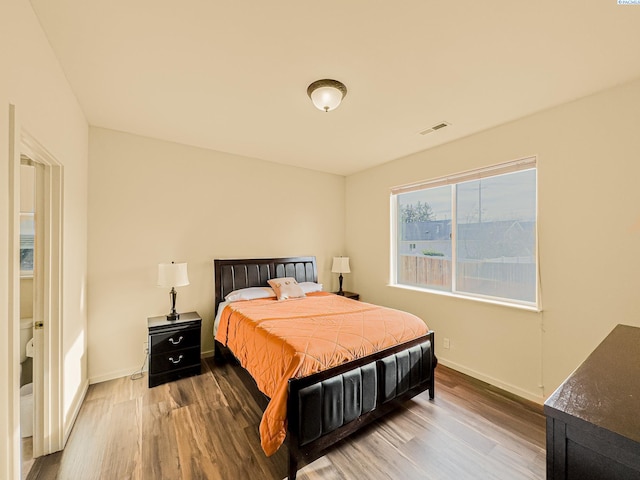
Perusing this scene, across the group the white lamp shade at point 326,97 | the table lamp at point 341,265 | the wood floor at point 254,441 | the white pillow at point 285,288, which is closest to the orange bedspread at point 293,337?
the white pillow at point 285,288

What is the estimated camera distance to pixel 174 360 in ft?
9.67

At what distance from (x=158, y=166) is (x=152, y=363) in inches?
86.0

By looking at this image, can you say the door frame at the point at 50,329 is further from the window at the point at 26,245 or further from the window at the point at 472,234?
the window at the point at 472,234

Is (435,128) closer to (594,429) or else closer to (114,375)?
(594,429)

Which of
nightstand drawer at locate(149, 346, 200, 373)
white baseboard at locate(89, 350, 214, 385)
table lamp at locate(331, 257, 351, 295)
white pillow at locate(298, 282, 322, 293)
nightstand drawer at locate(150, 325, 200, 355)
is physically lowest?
white baseboard at locate(89, 350, 214, 385)

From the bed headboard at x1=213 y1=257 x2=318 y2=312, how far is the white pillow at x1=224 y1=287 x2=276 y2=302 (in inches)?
5.1

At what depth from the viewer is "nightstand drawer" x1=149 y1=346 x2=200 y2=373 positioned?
2842mm

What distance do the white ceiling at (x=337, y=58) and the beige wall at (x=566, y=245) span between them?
233mm

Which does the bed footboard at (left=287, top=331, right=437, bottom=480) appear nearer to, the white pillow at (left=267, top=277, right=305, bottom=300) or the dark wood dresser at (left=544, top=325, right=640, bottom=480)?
the dark wood dresser at (left=544, top=325, right=640, bottom=480)

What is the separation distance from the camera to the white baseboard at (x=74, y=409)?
6.71 ft

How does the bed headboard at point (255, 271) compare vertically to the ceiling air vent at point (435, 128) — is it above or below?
below

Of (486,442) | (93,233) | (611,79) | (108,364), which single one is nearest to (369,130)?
(611,79)

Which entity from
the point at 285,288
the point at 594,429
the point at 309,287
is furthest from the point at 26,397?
the point at 594,429

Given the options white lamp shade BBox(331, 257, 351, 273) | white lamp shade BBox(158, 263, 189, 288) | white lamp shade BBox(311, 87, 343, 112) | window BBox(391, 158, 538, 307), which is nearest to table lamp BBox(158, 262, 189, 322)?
white lamp shade BBox(158, 263, 189, 288)
